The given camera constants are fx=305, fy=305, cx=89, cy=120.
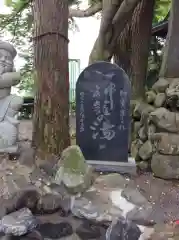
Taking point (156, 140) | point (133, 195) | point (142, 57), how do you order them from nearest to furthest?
point (133, 195), point (156, 140), point (142, 57)

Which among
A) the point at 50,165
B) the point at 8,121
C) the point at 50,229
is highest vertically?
the point at 8,121

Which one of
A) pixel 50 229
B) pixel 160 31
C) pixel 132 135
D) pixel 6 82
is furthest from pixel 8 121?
pixel 160 31

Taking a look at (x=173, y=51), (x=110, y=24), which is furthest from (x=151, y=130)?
(x=110, y=24)

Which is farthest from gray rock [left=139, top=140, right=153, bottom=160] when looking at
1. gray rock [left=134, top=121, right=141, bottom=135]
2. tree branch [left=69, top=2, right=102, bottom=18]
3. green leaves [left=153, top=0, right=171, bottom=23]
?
green leaves [left=153, top=0, right=171, bottom=23]

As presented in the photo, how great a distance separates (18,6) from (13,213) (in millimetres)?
5476

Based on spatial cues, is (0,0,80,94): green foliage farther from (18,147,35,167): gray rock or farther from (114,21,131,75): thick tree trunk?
(18,147,35,167): gray rock

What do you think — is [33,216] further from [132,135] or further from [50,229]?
[132,135]

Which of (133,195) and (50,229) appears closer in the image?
(50,229)

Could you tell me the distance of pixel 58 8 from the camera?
11.8ft

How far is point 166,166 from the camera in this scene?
12.4 ft

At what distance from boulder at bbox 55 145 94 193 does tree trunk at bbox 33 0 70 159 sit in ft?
2.56

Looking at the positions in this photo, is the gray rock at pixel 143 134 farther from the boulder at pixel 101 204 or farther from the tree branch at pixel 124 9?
the tree branch at pixel 124 9

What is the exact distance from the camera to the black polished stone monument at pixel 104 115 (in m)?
3.73

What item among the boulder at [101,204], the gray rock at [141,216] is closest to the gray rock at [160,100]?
the boulder at [101,204]
